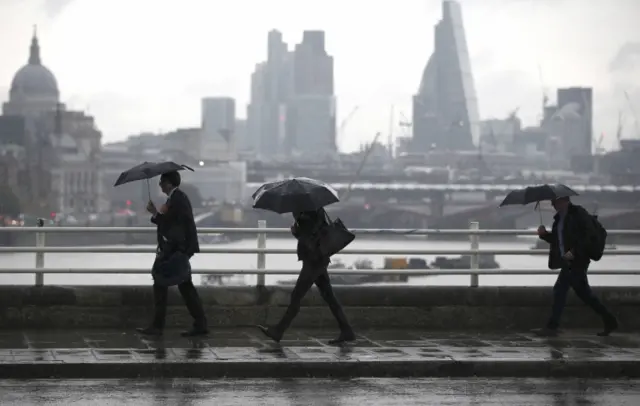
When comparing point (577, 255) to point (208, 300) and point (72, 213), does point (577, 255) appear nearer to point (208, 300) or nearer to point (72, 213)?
point (208, 300)

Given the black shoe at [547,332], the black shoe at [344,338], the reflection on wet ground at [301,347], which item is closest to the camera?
the reflection on wet ground at [301,347]

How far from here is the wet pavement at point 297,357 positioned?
412 inches

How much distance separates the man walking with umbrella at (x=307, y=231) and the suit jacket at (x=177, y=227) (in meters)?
0.74

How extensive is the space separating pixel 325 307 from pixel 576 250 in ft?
9.36

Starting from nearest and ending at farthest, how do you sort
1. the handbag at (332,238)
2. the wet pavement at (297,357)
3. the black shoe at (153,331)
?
1. the wet pavement at (297,357)
2. the handbag at (332,238)
3. the black shoe at (153,331)

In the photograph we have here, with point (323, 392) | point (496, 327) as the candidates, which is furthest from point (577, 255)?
point (323, 392)

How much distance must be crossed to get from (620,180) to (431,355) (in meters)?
174

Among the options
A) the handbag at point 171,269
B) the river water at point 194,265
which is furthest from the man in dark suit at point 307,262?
the river water at point 194,265

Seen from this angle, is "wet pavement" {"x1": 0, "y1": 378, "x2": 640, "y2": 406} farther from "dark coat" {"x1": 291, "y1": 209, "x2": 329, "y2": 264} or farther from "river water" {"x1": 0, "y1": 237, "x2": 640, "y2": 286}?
"river water" {"x1": 0, "y1": 237, "x2": 640, "y2": 286}

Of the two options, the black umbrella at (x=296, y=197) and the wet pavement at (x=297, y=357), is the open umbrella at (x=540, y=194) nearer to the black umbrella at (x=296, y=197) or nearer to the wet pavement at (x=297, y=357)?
the wet pavement at (x=297, y=357)

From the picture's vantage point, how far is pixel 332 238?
40.0 ft

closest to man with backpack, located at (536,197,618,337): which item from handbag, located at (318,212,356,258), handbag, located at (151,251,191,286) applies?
handbag, located at (318,212,356,258)

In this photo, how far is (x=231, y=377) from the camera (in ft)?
34.6

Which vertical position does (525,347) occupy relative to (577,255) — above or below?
below
